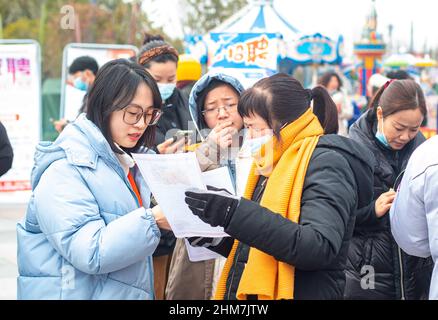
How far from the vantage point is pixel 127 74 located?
106 inches

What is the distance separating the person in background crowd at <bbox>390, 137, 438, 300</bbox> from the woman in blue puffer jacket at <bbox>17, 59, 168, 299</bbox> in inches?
33.3

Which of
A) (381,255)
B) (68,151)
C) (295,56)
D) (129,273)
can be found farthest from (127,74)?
(295,56)

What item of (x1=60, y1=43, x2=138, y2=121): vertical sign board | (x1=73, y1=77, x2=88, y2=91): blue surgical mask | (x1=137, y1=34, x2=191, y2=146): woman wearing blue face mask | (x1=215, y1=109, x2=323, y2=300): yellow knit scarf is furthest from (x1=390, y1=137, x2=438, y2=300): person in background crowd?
(x1=60, y1=43, x2=138, y2=121): vertical sign board

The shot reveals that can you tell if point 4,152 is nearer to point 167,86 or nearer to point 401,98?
point 167,86

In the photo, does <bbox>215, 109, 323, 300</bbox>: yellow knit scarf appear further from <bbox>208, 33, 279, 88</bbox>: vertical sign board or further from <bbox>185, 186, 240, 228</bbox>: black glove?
<bbox>208, 33, 279, 88</bbox>: vertical sign board

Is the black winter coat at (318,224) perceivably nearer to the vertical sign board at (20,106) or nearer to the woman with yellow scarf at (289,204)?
the woman with yellow scarf at (289,204)

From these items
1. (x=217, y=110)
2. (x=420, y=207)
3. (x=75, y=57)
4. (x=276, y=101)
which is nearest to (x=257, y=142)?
(x=276, y=101)

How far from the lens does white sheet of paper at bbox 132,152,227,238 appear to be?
243 centimetres

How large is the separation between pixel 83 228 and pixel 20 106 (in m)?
7.05

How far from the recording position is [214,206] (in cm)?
231

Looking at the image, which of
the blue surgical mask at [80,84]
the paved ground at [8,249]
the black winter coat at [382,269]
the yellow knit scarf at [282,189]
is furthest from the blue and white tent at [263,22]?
the yellow knit scarf at [282,189]

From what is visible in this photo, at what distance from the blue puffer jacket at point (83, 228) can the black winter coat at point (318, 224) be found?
34 cm

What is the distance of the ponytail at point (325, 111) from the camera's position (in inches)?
116
